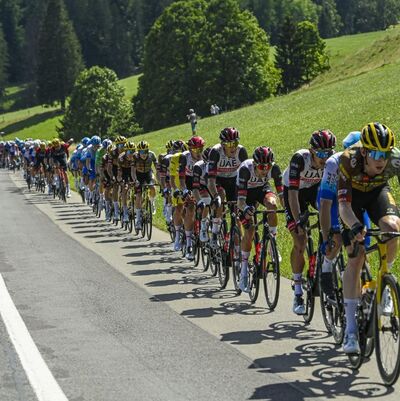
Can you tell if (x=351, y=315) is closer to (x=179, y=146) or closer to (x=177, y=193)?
(x=177, y=193)

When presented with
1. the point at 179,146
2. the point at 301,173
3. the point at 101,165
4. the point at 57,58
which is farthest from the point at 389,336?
the point at 57,58

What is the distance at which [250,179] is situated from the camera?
450 inches

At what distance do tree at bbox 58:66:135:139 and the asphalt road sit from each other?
78803 millimetres

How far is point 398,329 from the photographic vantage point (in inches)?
263

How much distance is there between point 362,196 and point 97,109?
88158 mm


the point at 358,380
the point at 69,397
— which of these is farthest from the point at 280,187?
the point at 69,397

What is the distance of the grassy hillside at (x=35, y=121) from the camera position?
394 ft

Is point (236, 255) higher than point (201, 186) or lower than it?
lower

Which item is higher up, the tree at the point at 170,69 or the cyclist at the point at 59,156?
the tree at the point at 170,69

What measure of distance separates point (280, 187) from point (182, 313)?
80.7 inches

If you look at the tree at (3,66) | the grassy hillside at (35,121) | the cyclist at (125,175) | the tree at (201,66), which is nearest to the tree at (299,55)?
the tree at (201,66)

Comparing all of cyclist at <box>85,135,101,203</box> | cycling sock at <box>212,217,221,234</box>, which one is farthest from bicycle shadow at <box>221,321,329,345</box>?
cyclist at <box>85,135,101,203</box>

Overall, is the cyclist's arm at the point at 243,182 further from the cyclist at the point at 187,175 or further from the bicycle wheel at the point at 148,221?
the bicycle wheel at the point at 148,221

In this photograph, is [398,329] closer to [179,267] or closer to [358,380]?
[358,380]
